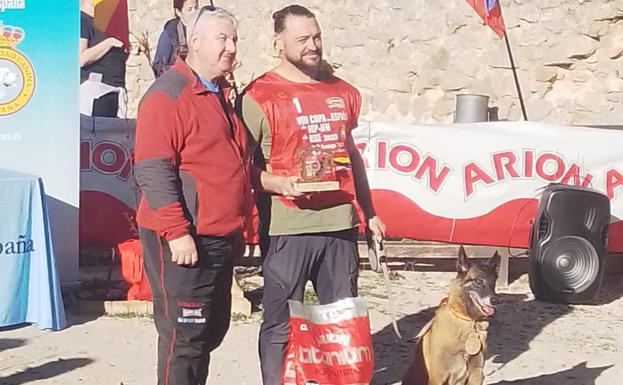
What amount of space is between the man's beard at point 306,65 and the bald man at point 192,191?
15.8 inches

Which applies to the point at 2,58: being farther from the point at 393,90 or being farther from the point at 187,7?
the point at 393,90

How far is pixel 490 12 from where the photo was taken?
34.7ft

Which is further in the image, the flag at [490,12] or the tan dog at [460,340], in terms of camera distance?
the flag at [490,12]

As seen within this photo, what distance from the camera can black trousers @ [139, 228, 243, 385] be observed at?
4348 mm

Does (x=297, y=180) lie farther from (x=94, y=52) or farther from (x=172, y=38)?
(x=94, y=52)

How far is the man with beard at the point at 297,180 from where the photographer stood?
15.5 ft

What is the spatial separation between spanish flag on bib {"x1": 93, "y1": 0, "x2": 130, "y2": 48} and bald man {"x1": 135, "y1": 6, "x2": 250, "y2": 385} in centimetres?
635

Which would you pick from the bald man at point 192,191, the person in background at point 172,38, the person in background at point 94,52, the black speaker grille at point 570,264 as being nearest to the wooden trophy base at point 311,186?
the bald man at point 192,191

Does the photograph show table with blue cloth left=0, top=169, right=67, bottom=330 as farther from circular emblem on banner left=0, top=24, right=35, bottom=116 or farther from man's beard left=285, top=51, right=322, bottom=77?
man's beard left=285, top=51, right=322, bottom=77

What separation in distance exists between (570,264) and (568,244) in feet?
0.51

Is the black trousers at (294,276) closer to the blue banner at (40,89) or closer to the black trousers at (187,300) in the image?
the black trousers at (187,300)

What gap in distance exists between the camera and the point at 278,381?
487 cm

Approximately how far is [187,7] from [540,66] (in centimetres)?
448

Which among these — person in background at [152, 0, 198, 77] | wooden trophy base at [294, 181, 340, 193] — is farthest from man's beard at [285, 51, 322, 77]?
person in background at [152, 0, 198, 77]
